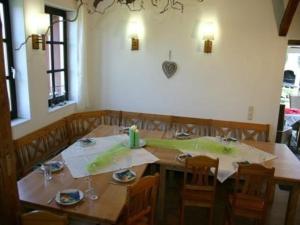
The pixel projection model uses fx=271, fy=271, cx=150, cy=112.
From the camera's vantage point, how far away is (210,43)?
153 inches

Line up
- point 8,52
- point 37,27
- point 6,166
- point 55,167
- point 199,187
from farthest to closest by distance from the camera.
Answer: point 37,27 → point 8,52 → point 199,187 → point 55,167 → point 6,166

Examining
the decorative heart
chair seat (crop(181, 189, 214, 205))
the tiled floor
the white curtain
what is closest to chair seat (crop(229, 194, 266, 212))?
chair seat (crop(181, 189, 214, 205))

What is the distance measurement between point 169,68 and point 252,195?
2.26 metres

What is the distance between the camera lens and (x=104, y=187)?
2166 millimetres

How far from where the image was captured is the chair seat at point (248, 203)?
7.93 feet

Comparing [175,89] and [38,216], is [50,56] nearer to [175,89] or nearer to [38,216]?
[175,89]

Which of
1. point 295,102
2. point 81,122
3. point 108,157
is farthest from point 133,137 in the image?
point 295,102

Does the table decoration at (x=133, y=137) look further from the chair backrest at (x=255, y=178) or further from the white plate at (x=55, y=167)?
the chair backrest at (x=255, y=178)

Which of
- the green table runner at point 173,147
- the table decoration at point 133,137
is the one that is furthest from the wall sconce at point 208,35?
the table decoration at point 133,137

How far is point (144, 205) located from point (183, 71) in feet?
8.11

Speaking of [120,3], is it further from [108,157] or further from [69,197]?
[69,197]

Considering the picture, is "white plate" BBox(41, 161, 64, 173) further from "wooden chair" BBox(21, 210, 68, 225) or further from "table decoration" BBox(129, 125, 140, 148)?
"wooden chair" BBox(21, 210, 68, 225)

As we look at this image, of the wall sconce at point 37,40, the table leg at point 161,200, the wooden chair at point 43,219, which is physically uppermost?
the wall sconce at point 37,40

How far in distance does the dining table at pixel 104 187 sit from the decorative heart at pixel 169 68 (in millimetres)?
1470
